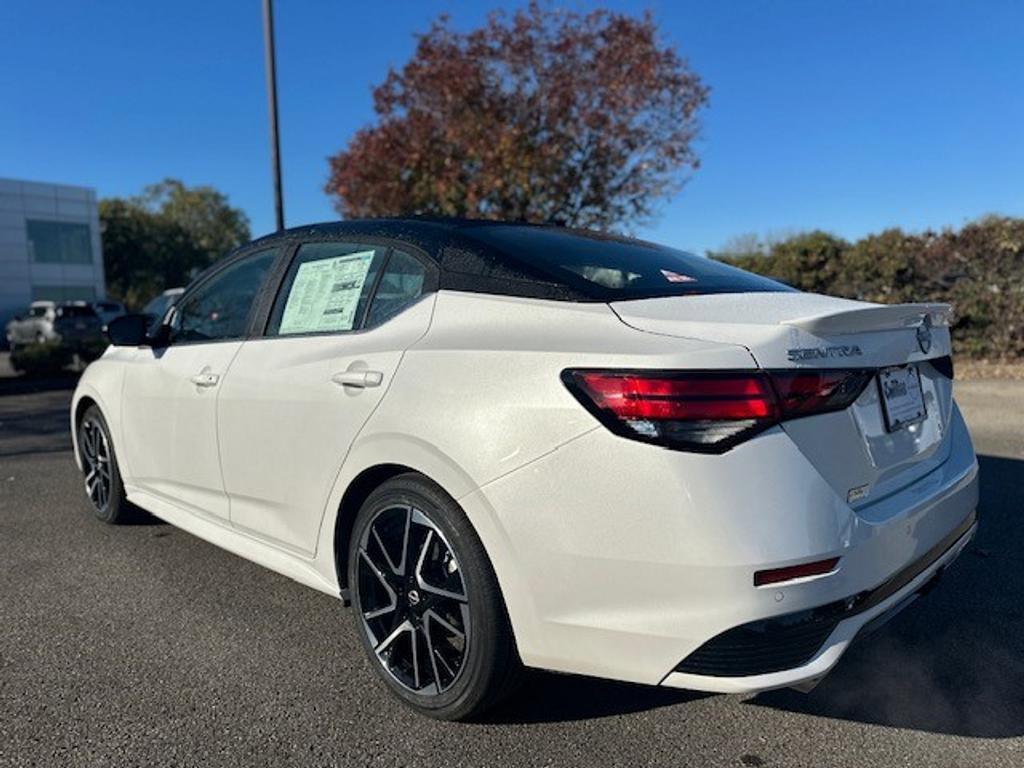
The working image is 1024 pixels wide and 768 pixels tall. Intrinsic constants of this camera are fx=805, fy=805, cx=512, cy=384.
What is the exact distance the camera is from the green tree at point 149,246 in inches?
2132

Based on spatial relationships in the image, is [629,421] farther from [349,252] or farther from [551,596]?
[349,252]

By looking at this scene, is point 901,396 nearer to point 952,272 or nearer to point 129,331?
point 129,331

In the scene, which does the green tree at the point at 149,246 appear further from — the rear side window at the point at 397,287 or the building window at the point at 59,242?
the rear side window at the point at 397,287

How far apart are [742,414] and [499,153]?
10492 mm

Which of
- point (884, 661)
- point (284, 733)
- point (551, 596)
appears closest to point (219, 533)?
point (284, 733)

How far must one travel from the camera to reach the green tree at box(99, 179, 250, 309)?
5416 cm

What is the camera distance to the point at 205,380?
3461 millimetres

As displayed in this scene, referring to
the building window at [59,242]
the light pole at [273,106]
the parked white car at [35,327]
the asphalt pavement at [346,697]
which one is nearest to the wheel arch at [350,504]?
the asphalt pavement at [346,697]

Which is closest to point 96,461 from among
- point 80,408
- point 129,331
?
point 80,408

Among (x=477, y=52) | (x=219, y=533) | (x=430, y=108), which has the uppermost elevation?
(x=477, y=52)

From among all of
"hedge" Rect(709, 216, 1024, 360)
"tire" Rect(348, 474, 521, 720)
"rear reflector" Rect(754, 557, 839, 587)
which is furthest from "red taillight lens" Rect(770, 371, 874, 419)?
"hedge" Rect(709, 216, 1024, 360)

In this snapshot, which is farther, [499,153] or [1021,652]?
[499,153]

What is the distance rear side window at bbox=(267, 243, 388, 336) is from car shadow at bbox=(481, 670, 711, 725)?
1411 mm

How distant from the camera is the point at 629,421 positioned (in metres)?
2.03
